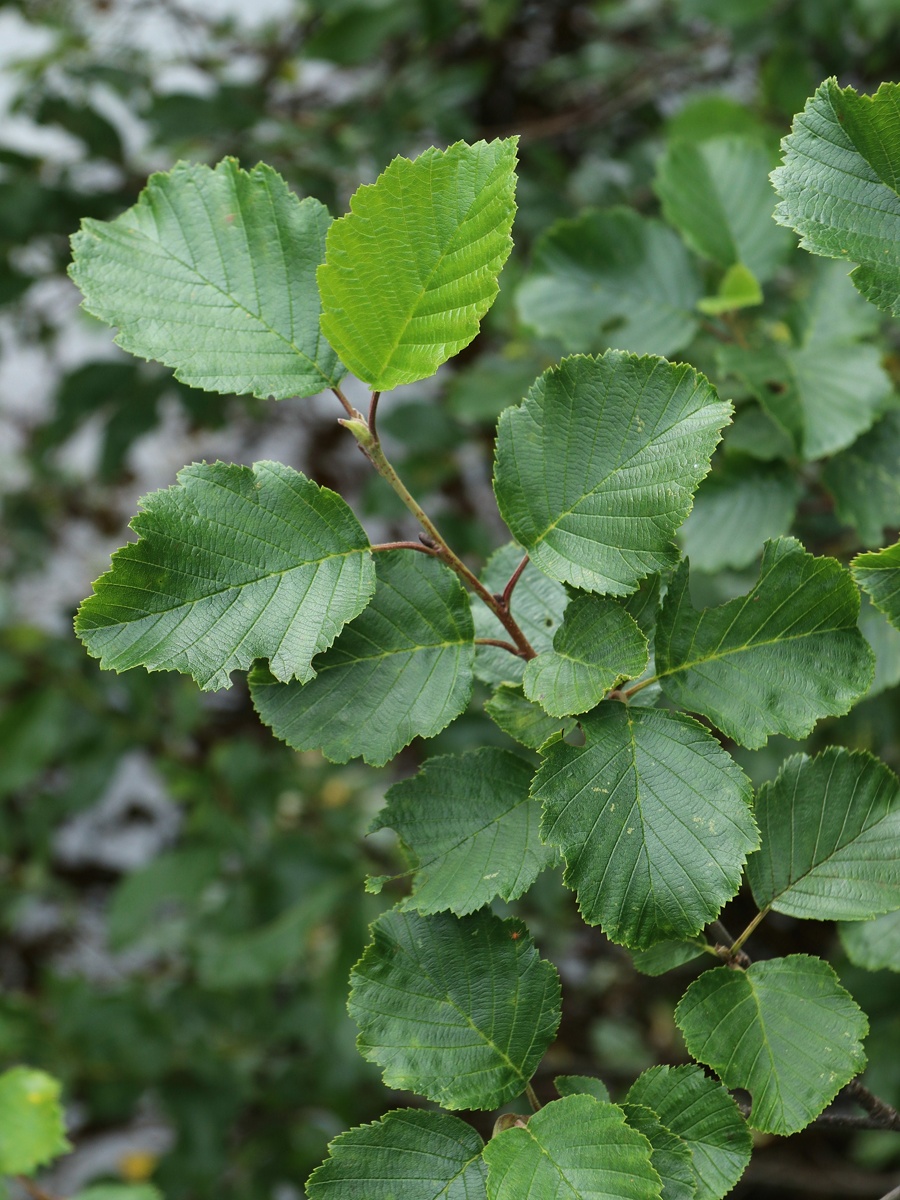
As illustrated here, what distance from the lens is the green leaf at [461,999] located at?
480 mm

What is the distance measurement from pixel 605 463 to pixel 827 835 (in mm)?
210

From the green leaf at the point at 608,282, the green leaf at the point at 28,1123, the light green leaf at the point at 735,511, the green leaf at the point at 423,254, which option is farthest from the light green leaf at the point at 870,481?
the green leaf at the point at 28,1123

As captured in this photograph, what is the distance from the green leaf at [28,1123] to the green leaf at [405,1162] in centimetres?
36

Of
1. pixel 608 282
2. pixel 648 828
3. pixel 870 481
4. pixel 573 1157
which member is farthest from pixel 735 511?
pixel 573 1157

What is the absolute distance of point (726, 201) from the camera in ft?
2.63

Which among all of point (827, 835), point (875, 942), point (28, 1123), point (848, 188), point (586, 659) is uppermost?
point (848, 188)

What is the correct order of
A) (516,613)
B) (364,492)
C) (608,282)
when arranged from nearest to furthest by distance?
1. (516,613)
2. (608,282)
3. (364,492)

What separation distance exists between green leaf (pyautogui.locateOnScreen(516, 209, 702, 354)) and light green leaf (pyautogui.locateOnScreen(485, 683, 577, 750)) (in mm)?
397

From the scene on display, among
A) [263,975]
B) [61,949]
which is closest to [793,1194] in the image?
[263,975]

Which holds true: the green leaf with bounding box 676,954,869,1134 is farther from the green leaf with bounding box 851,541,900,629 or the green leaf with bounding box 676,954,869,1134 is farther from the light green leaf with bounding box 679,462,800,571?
the light green leaf with bounding box 679,462,800,571

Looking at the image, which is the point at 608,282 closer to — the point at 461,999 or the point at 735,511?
the point at 735,511

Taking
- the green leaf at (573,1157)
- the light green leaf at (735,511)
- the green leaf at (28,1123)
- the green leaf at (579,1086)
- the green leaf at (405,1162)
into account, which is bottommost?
the green leaf at (28,1123)

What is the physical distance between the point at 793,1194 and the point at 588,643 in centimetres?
156

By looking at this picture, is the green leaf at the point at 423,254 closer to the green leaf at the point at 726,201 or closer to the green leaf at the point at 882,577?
the green leaf at the point at 882,577
